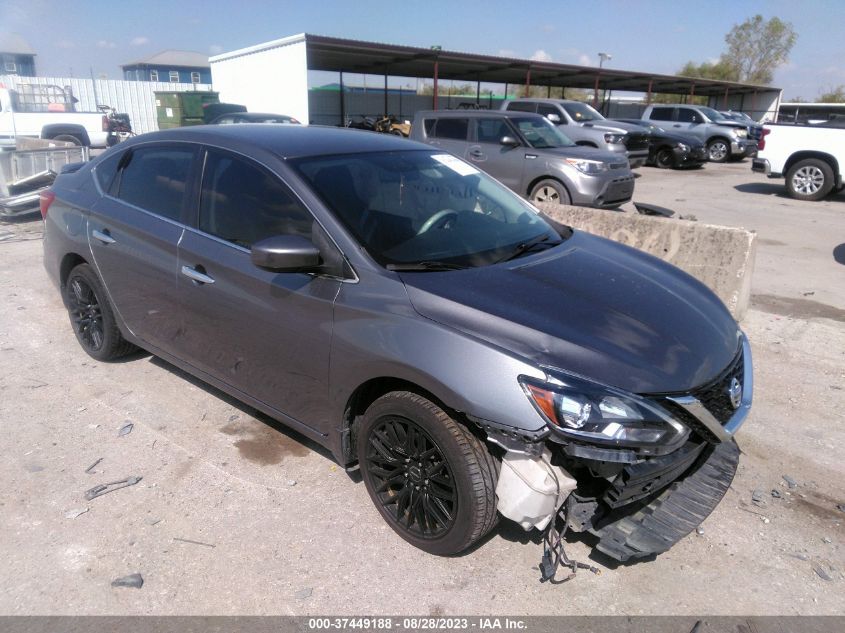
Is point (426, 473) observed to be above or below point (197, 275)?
below

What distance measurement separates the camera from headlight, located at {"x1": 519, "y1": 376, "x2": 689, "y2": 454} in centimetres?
227

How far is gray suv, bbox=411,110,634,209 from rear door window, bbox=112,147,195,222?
6.18 metres

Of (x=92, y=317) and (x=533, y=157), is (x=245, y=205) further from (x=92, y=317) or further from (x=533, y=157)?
(x=533, y=157)

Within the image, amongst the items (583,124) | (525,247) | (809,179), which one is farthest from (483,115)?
(525,247)

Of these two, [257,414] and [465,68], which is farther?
[465,68]

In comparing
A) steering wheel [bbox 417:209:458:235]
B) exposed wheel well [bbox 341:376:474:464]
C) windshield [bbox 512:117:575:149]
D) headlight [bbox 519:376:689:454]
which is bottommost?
exposed wheel well [bbox 341:376:474:464]

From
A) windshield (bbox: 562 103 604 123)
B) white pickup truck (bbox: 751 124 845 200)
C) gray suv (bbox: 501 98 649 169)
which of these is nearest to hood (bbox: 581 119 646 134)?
gray suv (bbox: 501 98 649 169)

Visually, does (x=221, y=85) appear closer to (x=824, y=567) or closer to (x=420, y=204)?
(x=420, y=204)

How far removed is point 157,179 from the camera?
3.87m

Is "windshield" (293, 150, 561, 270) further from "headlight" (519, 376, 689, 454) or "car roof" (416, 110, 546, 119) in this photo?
"car roof" (416, 110, 546, 119)

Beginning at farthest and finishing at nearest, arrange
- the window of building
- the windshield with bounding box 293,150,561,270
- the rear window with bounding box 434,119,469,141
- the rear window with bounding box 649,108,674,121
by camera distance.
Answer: the rear window with bounding box 649,108,674,121 → the rear window with bounding box 434,119,469,141 → the window of building → the windshield with bounding box 293,150,561,270

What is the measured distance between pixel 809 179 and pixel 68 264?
14606mm

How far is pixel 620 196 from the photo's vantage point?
10500 millimetres

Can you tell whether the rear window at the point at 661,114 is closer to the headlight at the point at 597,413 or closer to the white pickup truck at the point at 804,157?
the white pickup truck at the point at 804,157
